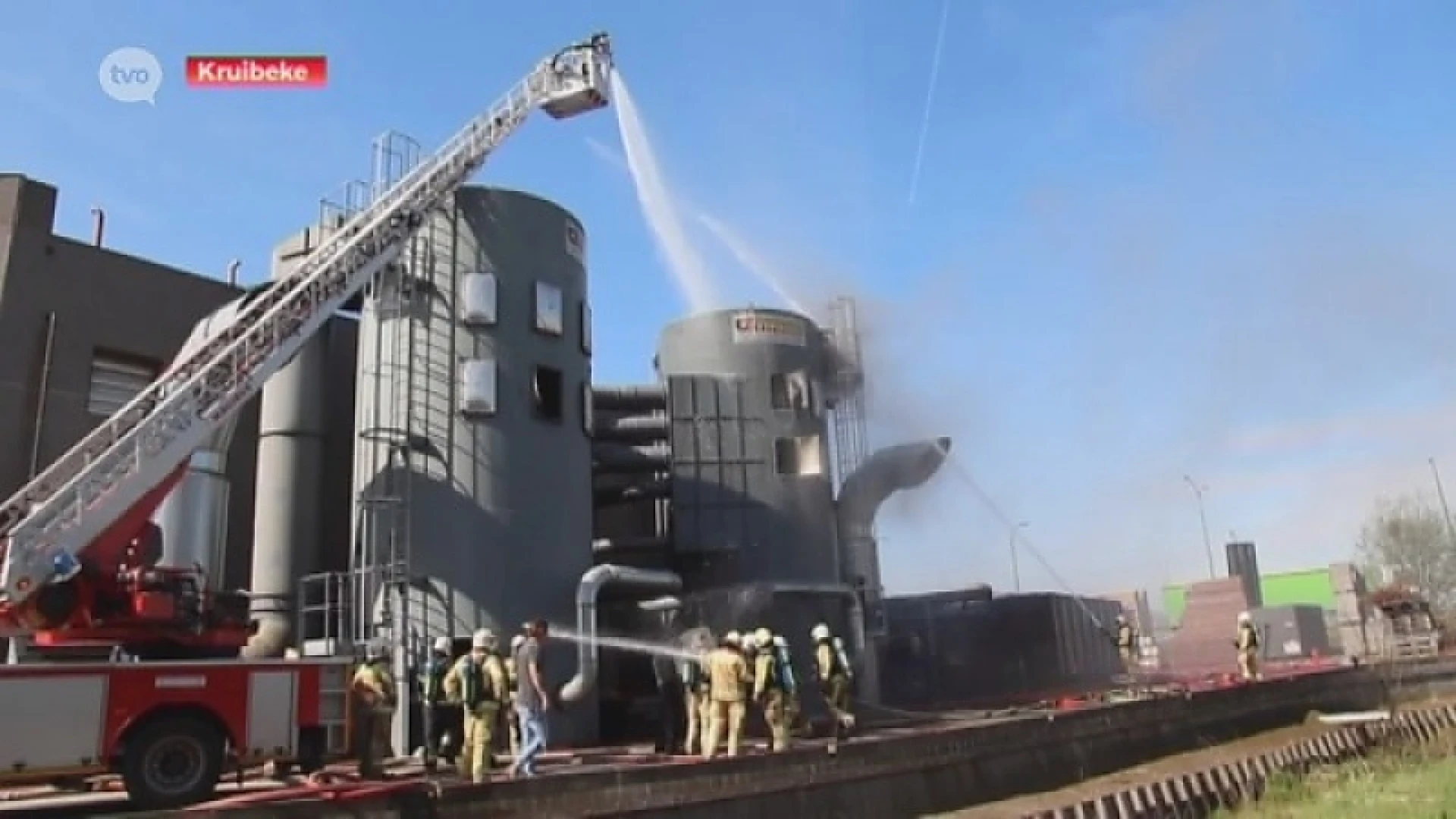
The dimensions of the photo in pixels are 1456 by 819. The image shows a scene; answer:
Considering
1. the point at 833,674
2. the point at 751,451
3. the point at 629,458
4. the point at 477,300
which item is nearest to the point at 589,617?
the point at 833,674

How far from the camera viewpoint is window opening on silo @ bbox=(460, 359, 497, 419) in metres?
21.2

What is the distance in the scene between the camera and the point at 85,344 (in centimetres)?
2128

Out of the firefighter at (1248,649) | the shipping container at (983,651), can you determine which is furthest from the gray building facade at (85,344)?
the firefighter at (1248,649)

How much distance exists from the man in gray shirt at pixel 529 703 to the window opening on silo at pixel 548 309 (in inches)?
390

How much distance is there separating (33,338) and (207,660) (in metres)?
11.4

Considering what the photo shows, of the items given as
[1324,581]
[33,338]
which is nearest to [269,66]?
[33,338]

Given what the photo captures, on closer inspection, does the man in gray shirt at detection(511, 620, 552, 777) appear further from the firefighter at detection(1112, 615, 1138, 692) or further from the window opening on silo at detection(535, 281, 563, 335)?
the firefighter at detection(1112, 615, 1138, 692)

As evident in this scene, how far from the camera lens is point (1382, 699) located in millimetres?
27906

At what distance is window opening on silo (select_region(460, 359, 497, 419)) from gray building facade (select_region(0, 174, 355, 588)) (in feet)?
13.8

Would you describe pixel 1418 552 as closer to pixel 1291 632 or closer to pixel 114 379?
pixel 1291 632

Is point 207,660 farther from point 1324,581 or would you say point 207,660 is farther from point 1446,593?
point 1324,581

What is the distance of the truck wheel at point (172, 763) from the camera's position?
11586mm

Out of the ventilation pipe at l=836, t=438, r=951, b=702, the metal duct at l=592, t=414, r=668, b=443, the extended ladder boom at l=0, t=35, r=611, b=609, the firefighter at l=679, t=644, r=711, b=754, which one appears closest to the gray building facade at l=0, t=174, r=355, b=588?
the extended ladder boom at l=0, t=35, r=611, b=609

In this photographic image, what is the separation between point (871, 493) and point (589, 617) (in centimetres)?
1051
